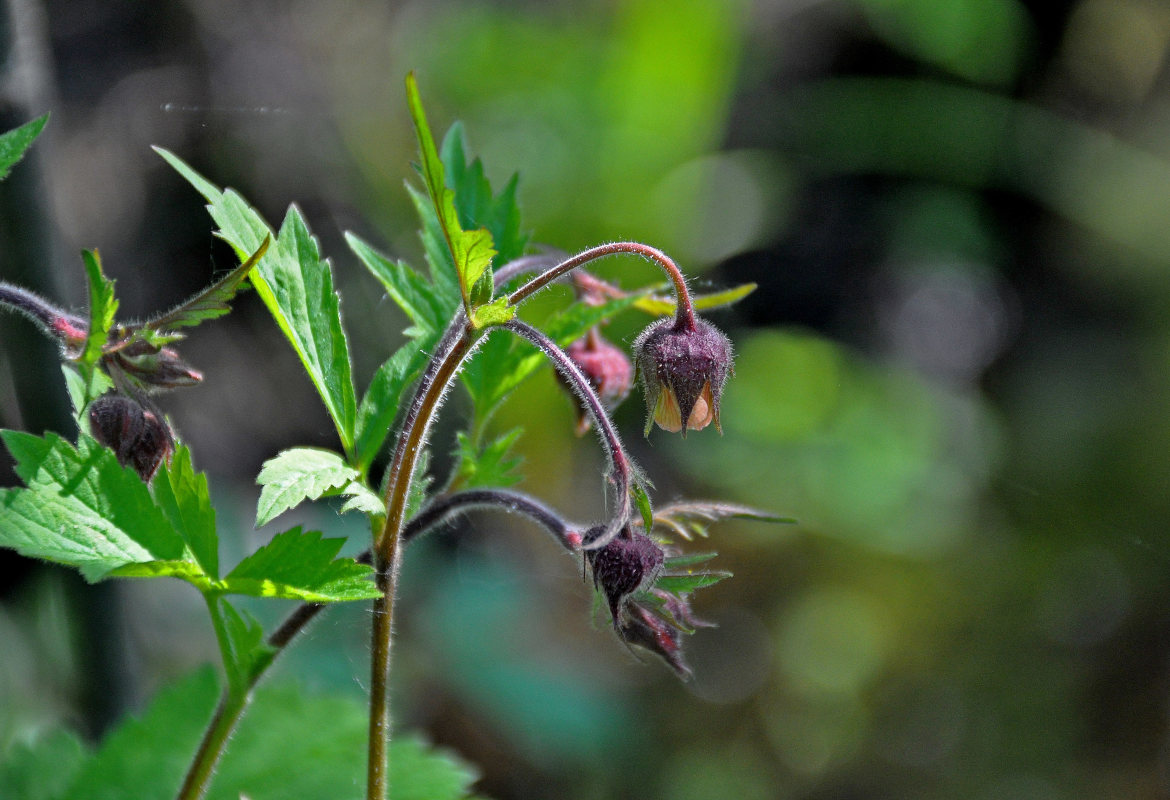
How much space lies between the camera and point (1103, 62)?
4.75m

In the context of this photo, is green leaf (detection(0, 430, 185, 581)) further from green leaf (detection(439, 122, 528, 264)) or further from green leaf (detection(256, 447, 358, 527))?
green leaf (detection(439, 122, 528, 264))

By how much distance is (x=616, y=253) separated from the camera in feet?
3.42

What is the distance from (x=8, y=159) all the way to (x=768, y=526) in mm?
3011

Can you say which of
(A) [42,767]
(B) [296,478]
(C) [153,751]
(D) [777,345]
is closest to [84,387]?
(B) [296,478]

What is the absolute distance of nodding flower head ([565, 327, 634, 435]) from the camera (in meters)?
1.41

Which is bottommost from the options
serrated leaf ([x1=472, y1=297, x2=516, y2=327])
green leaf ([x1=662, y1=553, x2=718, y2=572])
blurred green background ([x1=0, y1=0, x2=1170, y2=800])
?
blurred green background ([x1=0, y1=0, x2=1170, y2=800])

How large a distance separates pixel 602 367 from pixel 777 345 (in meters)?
2.76

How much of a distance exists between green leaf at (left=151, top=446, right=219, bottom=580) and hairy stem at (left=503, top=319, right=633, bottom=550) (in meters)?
0.41

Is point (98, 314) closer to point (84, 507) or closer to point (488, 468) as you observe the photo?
point (84, 507)

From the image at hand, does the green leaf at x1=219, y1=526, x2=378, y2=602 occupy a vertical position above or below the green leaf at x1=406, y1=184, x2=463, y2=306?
below

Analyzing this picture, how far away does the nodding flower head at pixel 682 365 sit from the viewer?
112 centimetres

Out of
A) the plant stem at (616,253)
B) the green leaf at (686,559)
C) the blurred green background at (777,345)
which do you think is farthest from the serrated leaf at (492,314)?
the blurred green background at (777,345)

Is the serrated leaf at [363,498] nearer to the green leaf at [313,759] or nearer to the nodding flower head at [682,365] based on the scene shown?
the nodding flower head at [682,365]

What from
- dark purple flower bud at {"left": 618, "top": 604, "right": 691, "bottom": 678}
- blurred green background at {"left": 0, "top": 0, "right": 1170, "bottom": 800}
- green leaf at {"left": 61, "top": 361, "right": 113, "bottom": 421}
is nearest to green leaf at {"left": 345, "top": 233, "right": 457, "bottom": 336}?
green leaf at {"left": 61, "top": 361, "right": 113, "bottom": 421}
